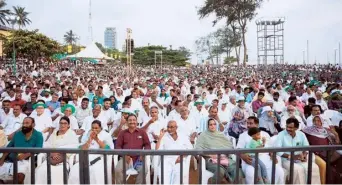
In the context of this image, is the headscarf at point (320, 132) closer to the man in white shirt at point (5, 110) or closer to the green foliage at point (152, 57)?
the man in white shirt at point (5, 110)

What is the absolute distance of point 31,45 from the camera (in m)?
28.0

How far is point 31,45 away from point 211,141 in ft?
88.6

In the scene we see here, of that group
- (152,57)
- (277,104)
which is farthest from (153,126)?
(152,57)

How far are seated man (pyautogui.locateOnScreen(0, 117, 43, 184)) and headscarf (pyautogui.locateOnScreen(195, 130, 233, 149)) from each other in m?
2.53

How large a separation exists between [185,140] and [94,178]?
1610mm

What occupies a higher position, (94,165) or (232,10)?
(232,10)

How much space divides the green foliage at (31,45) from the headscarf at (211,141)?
2649cm

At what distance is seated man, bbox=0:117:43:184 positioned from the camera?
173 inches

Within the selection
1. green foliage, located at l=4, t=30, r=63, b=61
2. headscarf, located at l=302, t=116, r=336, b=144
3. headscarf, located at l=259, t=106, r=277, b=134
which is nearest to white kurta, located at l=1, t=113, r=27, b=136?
headscarf, located at l=259, t=106, r=277, b=134

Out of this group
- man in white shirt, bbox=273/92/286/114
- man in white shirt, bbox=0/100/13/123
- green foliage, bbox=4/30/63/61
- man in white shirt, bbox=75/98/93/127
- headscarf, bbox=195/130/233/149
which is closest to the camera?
headscarf, bbox=195/130/233/149

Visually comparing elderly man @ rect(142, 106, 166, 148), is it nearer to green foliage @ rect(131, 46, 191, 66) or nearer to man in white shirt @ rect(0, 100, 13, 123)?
man in white shirt @ rect(0, 100, 13, 123)

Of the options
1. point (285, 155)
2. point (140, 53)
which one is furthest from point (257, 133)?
point (140, 53)

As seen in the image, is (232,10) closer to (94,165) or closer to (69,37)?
(94,165)

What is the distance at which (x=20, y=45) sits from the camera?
2772 cm
